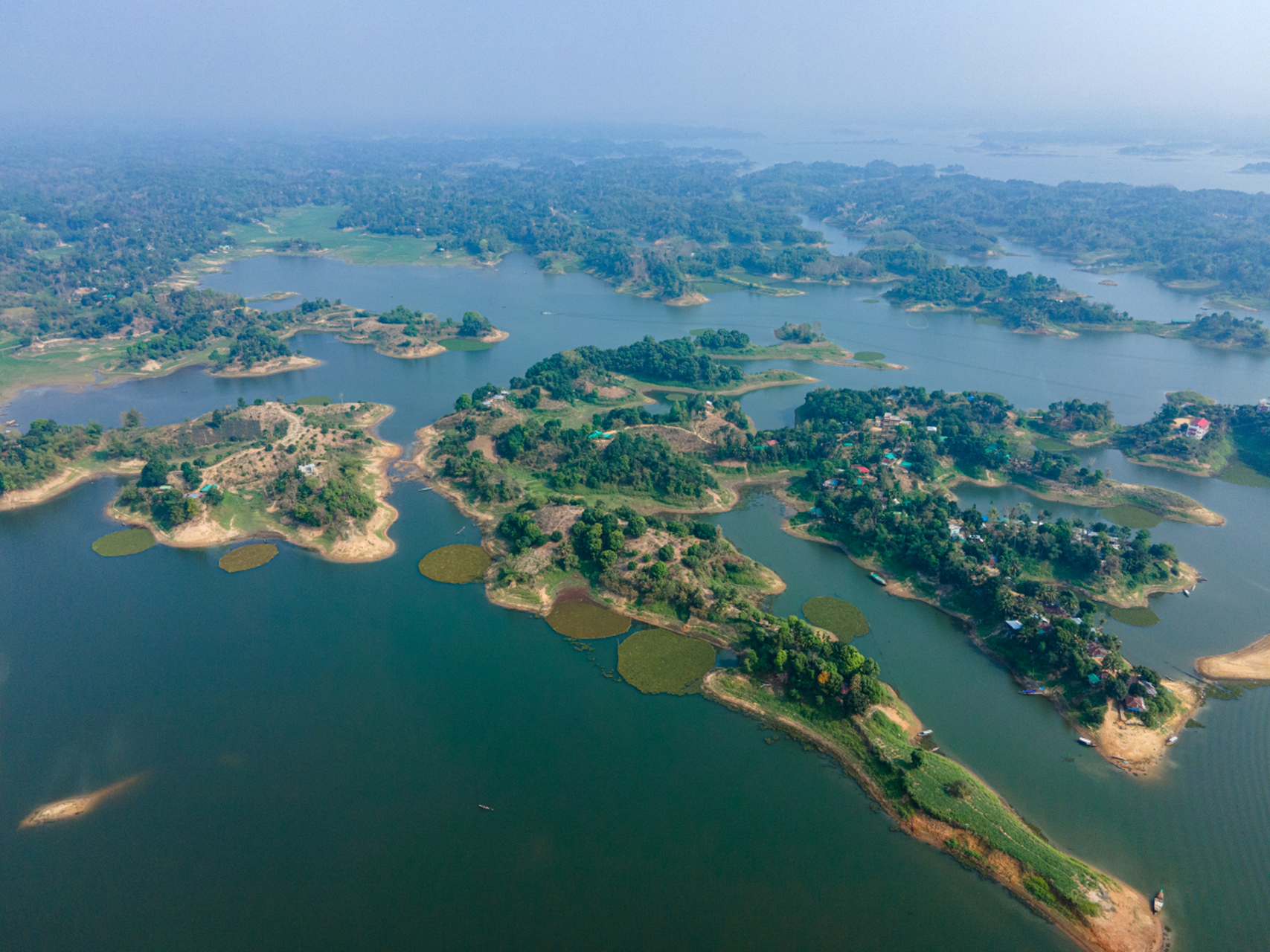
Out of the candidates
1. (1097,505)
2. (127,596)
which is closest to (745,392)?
(1097,505)

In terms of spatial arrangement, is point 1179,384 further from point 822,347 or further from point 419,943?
point 419,943

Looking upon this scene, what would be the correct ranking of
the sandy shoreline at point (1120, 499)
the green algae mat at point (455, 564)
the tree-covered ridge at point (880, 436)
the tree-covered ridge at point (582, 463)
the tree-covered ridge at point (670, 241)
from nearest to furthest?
the green algae mat at point (455, 564) → the sandy shoreline at point (1120, 499) → the tree-covered ridge at point (582, 463) → the tree-covered ridge at point (880, 436) → the tree-covered ridge at point (670, 241)

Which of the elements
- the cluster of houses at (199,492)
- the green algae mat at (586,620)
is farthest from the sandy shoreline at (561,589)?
the cluster of houses at (199,492)

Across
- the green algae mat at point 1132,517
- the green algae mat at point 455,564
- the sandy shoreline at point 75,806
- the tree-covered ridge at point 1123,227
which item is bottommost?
the sandy shoreline at point 75,806

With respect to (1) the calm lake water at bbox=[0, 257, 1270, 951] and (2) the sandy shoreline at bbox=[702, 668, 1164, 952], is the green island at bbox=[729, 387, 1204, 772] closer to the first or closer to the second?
(1) the calm lake water at bbox=[0, 257, 1270, 951]

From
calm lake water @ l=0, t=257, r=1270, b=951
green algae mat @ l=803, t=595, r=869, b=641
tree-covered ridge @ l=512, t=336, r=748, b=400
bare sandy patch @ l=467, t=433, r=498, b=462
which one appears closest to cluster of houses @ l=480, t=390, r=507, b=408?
tree-covered ridge @ l=512, t=336, r=748, b=400

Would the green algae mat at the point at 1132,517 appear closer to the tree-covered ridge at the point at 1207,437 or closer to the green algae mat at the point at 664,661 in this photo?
the tree-covered ridge at the point at 1207,437
